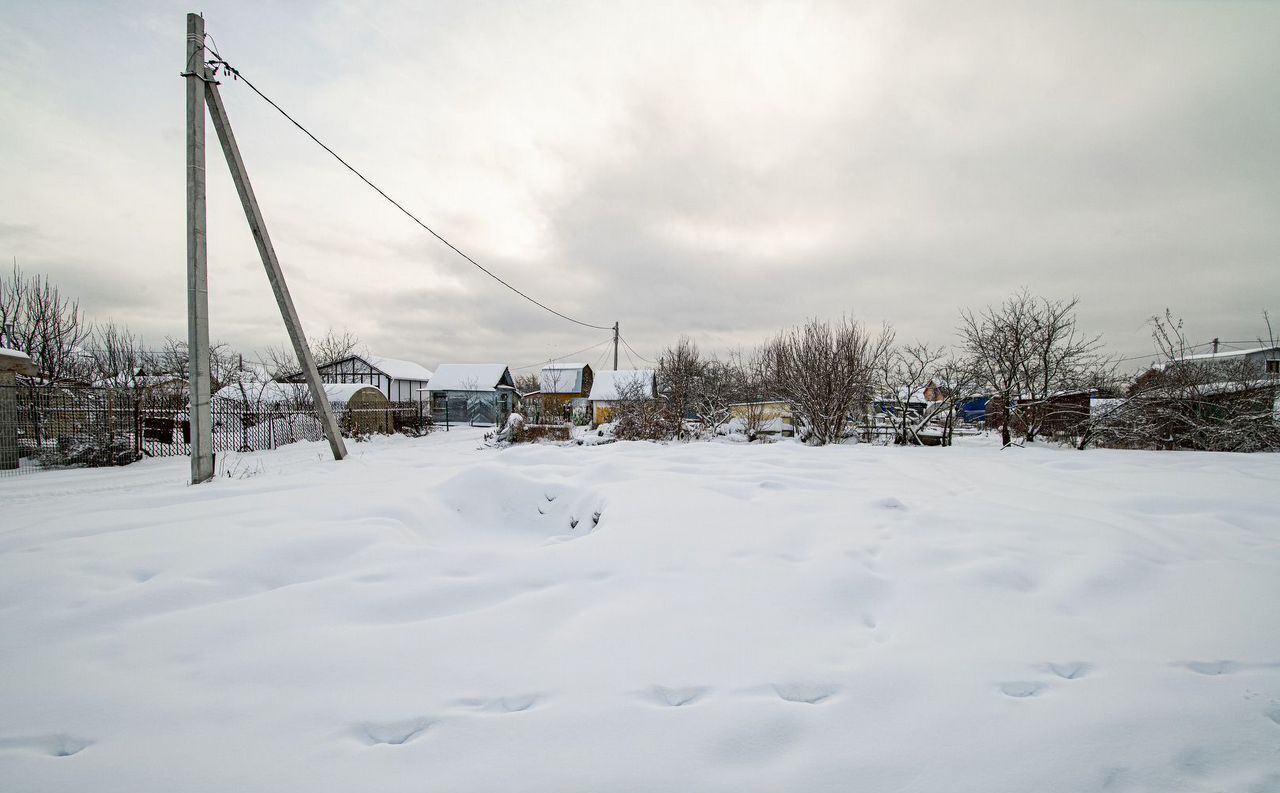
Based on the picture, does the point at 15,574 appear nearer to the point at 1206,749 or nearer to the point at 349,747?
the point at 349,747

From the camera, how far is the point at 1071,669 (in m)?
1.74

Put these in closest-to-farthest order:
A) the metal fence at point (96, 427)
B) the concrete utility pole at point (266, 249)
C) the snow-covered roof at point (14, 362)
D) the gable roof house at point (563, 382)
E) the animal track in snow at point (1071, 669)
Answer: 1. the animal track in snow at point (1071, 669)
2. the concrete utility pole at point (266, 249)
3. the metal fence at point (96, 427)
4. the snow-covered roof at point (14, 362)
5. the gable roof house at point (563, 382)

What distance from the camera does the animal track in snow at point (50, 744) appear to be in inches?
53.9

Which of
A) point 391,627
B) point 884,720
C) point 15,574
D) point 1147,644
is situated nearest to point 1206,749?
point 1147,644

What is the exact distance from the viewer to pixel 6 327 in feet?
53.5

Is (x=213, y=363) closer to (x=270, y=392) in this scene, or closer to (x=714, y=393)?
(x=270, y=392)

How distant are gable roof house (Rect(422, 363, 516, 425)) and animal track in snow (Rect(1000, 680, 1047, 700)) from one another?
1114 inches

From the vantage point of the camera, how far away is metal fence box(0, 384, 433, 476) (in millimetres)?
9328

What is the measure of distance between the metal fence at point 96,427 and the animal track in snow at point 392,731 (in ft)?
31.2

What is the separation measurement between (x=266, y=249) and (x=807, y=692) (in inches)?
313

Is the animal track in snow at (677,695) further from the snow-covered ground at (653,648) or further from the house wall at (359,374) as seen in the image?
the house wall at (359,374)

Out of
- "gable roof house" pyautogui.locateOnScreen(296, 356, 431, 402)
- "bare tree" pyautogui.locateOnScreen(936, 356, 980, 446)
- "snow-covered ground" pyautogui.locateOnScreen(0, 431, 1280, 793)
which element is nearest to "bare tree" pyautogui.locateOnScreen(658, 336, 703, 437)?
"bare tree" pyautogui.locateOnScreen(936, 356, 980, 446)

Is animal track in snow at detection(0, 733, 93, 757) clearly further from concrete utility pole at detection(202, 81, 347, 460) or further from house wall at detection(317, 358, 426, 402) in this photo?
house wall at detection(317, 358, 426, 402)

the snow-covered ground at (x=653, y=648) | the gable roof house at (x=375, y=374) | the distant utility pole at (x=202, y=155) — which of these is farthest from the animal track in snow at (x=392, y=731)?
the gable roof house at (x=375, y=374)
